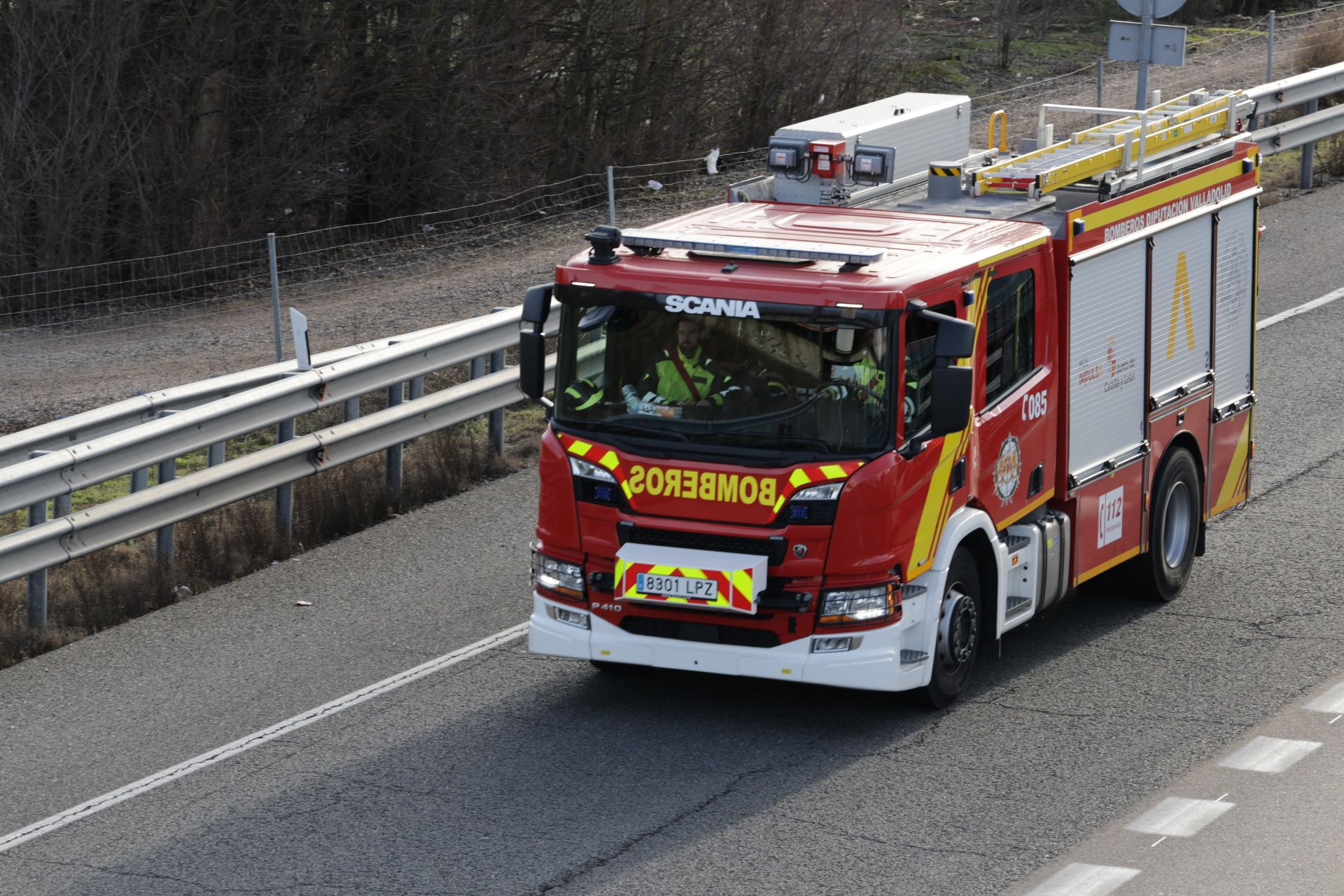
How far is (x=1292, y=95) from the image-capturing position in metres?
20.7

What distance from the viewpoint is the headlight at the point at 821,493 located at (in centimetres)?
830

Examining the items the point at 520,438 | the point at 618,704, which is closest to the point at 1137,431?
the point at 618,704

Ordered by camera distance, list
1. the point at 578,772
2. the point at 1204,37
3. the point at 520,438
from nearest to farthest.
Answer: the point at 578,772, the point at 520,438, the point at 1204,37

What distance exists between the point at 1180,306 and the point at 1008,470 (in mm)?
2012

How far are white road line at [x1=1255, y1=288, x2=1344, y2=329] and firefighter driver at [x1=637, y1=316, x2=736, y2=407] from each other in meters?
8.78

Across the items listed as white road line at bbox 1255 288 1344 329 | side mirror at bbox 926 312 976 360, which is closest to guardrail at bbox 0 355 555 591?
side mirror at bbox 926 312 976 360

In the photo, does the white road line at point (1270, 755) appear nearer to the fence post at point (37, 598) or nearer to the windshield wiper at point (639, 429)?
the windshield wiper at point (639, 429)

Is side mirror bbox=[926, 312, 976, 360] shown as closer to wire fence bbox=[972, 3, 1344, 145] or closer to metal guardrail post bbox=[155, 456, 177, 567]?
metal guardrail post bbox=[155, 456, 177, 567]

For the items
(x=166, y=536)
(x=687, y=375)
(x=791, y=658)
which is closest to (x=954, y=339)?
(x=687, y=375)

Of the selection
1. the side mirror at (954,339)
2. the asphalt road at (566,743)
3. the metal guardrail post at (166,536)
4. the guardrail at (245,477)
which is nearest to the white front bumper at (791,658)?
the asphalt road at (566,743)

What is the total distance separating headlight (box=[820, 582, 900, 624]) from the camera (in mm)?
8422

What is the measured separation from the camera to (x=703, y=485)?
8438 millimetres

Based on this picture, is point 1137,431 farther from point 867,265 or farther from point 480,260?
point 480,260

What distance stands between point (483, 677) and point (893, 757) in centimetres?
223
